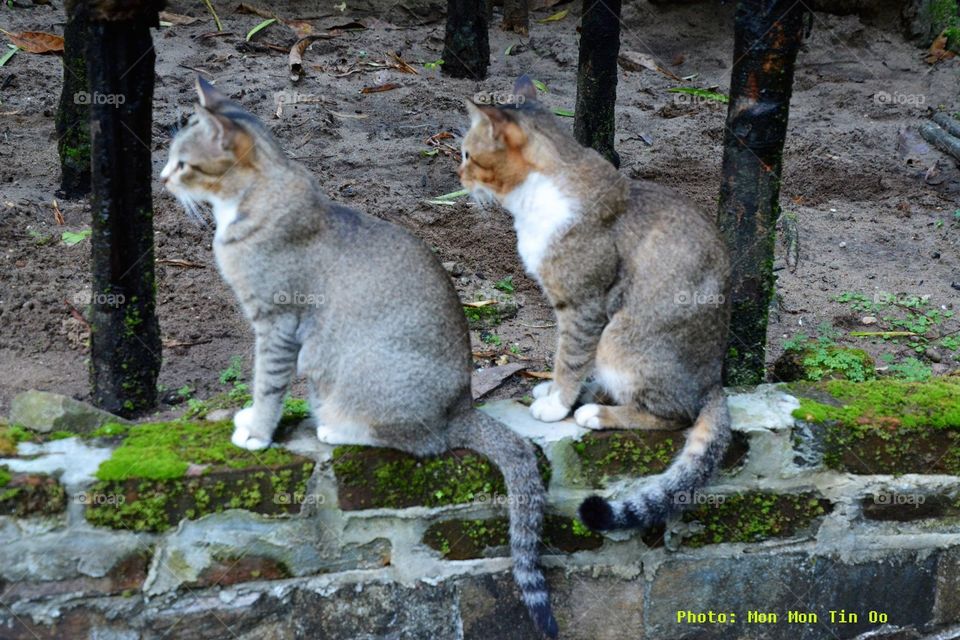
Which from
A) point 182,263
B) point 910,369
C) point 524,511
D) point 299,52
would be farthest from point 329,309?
point 299,52

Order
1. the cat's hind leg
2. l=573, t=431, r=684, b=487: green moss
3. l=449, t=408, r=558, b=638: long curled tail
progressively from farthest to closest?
the cat's hind leg → l=573, t=431, r=684, b=487: green moss → l=449, t=408, r=558, b=638: long curled tail

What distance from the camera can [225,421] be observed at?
411 cm

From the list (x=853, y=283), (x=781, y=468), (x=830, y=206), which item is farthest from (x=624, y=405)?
(x=830, y=206)

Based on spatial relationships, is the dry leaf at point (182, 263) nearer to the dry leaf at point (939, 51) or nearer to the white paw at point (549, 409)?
the white paw at point (549, 409)

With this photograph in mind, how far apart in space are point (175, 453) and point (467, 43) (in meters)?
7.03

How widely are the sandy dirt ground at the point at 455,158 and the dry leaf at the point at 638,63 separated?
0.12 metres

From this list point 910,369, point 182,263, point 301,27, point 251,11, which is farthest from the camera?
point 251,11

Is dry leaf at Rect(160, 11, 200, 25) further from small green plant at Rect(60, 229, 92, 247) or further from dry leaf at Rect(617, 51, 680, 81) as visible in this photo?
dry leaf at Rect(617, 51, 680, 81)

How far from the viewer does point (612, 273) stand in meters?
4.19

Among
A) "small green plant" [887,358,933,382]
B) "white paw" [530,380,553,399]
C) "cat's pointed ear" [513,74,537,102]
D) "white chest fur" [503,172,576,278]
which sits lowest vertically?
"small green plant" [887,358,933,382]

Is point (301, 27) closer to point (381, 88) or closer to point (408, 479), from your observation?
point (381, 88)

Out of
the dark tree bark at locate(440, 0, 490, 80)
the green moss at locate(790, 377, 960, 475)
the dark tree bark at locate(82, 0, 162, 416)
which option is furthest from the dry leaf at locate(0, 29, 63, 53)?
the green moss at locate(790, 377, 960, 475)

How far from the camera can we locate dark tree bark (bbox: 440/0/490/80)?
993 cm

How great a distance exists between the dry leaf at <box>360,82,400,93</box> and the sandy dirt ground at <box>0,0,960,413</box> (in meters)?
0.09
